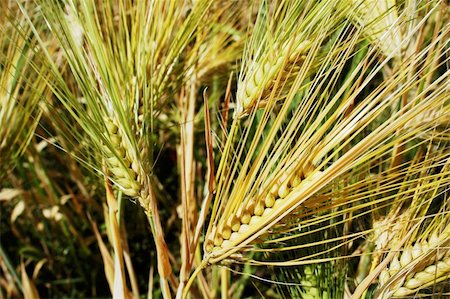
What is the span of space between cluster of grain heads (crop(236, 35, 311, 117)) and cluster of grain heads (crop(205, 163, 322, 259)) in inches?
3.9

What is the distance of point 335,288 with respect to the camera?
0.71 metres

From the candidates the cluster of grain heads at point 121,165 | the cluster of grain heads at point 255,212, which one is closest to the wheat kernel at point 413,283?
the cluster of grain heads at point 255,212

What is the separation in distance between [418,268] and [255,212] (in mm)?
206

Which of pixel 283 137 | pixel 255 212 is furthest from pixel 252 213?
pixel 283 137

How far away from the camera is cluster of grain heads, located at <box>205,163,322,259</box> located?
579 millimetres

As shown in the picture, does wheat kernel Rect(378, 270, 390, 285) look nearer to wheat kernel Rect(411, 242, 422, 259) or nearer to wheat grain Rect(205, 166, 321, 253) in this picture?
wheat kernel Rect(411, 242, 422, 259)

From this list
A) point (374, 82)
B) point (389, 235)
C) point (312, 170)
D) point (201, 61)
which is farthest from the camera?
point (374, 82)

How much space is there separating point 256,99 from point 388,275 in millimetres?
253

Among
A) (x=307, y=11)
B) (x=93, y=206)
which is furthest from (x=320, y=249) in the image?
(x=93, y=206)

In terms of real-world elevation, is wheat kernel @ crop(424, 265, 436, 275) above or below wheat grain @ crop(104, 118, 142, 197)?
below

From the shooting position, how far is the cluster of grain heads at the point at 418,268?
0.64 m

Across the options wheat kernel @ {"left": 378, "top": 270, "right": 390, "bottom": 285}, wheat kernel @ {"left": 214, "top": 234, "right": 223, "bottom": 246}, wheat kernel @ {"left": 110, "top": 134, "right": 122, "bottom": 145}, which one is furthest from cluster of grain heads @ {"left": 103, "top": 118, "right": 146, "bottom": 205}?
wheat kernel @ {"left": 378, "top": 270, "right": 390, "bottom": 285}

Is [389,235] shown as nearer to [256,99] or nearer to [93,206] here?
[256,99]

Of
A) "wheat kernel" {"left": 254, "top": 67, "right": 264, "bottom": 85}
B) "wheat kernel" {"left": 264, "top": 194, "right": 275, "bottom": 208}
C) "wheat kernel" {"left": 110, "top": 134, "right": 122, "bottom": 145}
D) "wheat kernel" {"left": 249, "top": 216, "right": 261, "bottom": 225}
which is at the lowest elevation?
"wheat kernel" {"left": 249, "top": 216, "right": 261, "bottom": 225}
